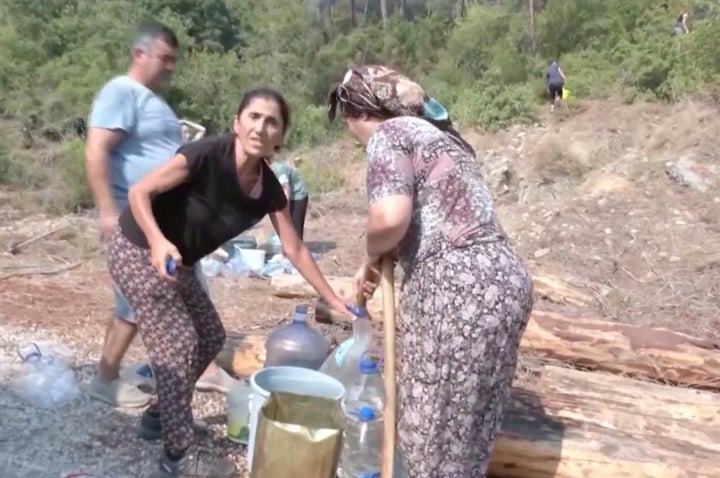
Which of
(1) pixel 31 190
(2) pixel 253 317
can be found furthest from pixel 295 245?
(1) pixel 31 190

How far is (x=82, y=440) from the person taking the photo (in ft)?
12.6

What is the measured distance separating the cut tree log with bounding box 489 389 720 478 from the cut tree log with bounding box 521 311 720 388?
1.14m

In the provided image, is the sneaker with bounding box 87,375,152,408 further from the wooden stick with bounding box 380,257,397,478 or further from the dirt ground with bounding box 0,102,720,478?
the wooden stick with bounding box 380,257,397,478

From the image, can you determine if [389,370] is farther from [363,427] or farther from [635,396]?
[635,396]

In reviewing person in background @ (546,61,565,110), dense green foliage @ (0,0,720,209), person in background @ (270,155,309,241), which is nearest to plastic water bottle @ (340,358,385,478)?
person in background @ (270,155,309,241)

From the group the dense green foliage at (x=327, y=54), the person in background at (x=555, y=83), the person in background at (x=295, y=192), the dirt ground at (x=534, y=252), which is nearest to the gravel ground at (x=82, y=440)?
the dirt ground at (x=534, y=252)

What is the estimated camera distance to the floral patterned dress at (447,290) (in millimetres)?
2586

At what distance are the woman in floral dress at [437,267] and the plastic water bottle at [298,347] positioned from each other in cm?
137

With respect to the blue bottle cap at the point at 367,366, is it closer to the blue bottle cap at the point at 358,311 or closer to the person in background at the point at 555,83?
the blue bottle cap at the point at 358,311

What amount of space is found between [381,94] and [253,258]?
4759mm

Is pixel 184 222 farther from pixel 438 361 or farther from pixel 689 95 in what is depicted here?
pixel 689 95

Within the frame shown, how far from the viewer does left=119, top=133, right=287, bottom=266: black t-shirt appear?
322 centimetres

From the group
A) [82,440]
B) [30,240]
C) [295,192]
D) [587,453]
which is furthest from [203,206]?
[30,240]

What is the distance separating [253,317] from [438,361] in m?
3.48
